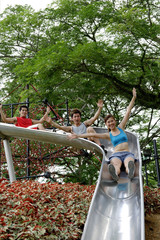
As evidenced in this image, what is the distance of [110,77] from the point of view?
360 inches

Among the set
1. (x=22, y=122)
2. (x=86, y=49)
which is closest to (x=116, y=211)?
(x=22, y=122)

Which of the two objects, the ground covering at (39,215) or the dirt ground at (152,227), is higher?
the ground covering at (39,215)

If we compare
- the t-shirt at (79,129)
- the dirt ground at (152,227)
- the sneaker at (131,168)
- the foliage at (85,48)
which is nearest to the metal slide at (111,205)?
the sneaker at (131,168)

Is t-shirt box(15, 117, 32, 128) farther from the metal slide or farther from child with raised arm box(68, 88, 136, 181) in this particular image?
child with raised arm box(68, 88, 136, 181)

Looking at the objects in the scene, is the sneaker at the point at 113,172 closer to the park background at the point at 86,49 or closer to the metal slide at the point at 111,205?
the metal slide at the point at 111,205

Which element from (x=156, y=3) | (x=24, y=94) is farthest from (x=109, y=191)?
(x=156, y=3)

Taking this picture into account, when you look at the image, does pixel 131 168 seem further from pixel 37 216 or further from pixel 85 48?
pixel 85 48

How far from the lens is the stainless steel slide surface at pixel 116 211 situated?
10.6 ft

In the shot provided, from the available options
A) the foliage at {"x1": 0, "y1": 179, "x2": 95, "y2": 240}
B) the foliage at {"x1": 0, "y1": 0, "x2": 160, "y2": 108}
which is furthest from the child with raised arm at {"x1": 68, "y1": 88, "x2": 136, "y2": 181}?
the foliage at {"x1": 0, "y1": 0, "x2": 160, "y2": 108}

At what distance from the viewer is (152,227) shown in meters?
4.57

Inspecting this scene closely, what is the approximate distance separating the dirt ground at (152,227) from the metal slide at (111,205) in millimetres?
646

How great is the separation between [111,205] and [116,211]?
0.59 feet

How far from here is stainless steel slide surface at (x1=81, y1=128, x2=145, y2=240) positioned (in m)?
3.22

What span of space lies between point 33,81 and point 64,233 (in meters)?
6.62
